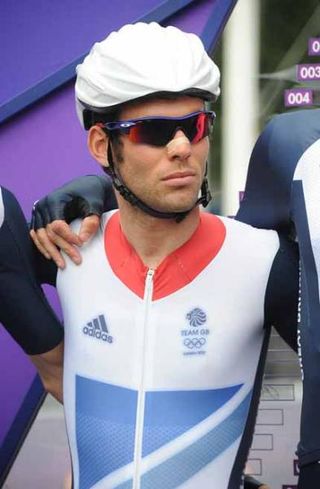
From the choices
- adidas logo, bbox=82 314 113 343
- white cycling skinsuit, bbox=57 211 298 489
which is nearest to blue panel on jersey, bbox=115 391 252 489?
white cycling skinsuit, bbox=57 211 298 489

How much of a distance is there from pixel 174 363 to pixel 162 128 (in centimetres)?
48

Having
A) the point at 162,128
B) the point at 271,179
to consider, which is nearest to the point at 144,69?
the point at 162,128

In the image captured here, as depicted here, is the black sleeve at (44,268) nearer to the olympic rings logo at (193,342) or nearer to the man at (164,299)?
the man at (164,299)

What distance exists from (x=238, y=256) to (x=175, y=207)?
211 mm

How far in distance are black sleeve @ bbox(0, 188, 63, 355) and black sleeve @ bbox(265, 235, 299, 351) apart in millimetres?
507

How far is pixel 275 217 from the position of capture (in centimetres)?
220

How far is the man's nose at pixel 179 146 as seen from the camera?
6.67 feet

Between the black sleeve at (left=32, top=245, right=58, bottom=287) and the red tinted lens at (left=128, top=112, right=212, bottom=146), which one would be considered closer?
the red tinted lens at (left=128, top=112, right=212, bottom=146)

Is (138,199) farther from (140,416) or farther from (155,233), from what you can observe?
(140,416)

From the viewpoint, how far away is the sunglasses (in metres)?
2.05

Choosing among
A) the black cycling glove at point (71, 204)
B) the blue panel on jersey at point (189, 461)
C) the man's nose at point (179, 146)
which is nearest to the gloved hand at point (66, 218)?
the black cycling glove at point (71, 204)

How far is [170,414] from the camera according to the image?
7.05 feet

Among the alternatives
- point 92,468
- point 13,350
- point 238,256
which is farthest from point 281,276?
point 13,350

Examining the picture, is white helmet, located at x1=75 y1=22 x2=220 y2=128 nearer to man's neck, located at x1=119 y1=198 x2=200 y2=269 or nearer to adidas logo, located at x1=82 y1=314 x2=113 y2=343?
man's neck, located at x1=119 y1=198 x2=200 y2=269
